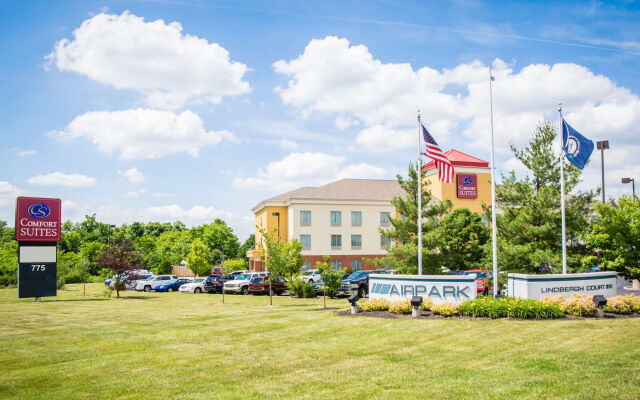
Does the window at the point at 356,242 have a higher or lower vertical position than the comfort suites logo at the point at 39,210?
lower

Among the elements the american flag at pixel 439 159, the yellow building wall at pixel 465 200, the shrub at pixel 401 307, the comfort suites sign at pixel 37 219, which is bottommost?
the shrub at pixel 401 307

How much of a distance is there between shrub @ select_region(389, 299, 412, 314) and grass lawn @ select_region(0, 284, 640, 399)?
123cm

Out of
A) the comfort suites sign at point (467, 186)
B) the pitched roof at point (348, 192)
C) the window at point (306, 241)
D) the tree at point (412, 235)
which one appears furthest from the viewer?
the comfort suites sign at point (467, 186)

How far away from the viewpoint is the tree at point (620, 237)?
20.6 metres

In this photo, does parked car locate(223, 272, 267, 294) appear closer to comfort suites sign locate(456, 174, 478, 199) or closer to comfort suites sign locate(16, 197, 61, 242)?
comfort suites sign locate(16, 197, 61, 242)

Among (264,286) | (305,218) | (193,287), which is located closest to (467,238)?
(264,286)

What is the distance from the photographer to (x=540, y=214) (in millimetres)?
23531

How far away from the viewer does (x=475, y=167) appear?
58.3 meters

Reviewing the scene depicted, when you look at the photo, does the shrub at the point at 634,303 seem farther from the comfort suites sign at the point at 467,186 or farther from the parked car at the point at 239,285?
the comfort suites sign at the point at 467,186

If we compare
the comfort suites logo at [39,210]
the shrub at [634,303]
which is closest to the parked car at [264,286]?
the comfort suites logo at [39,210]

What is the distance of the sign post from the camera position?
29.8 meters

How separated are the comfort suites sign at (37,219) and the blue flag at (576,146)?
28884 mm

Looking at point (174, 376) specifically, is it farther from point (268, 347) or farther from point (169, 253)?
point (169, 253)

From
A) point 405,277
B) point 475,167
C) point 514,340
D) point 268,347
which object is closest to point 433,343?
point 514,340
